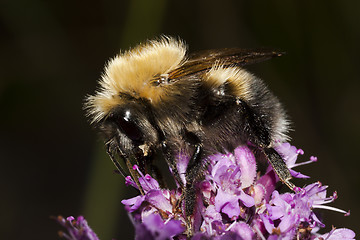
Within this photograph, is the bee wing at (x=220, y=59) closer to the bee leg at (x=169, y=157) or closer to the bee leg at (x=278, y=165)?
the bee leg at (x=169, y=157)

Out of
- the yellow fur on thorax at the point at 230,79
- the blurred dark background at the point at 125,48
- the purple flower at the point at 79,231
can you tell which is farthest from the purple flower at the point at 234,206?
the blurred dark background at the point at 125,48

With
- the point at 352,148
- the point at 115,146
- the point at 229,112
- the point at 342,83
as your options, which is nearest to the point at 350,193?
the point at 352,148

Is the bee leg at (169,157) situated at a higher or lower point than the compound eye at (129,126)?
lower

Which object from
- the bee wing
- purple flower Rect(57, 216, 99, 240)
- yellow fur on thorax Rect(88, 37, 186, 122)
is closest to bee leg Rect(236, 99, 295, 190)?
the bee wing

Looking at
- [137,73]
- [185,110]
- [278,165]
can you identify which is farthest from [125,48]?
[278,165]

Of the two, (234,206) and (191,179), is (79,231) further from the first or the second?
(234,206)

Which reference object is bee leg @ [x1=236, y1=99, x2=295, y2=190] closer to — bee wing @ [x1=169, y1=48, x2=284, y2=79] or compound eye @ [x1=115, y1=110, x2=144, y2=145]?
bee wing @ [x1=169, y1=48, x2=284, y2=79]

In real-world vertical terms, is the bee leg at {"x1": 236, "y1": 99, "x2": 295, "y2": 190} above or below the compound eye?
below
